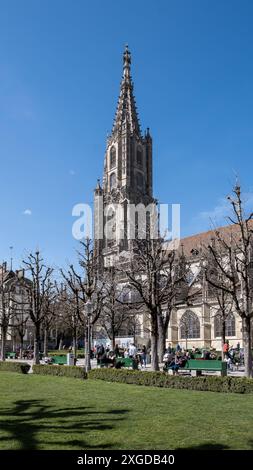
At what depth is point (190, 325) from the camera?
62.3 m

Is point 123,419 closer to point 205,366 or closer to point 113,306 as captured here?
point 205,366

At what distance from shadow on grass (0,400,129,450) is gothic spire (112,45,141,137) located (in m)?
90.2

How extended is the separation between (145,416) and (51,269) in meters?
31.1

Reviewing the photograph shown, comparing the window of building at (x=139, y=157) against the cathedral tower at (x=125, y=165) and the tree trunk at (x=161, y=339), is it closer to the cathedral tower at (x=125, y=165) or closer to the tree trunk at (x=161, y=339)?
the cathedral tower at (x=125, y=165)

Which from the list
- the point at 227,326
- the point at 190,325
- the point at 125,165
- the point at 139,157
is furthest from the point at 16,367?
the point at 139,157

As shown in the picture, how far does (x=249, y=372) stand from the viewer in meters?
20.0

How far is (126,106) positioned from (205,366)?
290ft

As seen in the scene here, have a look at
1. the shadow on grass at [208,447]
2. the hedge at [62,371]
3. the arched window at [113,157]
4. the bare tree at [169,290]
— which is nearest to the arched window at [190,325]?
the bare tree at [169,290]

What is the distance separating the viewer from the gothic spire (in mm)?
101500

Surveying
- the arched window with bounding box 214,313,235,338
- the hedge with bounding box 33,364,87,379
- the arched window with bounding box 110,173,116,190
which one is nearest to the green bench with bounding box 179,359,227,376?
the hedge with bounding box 33,364,87,379

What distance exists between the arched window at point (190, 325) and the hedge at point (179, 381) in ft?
128

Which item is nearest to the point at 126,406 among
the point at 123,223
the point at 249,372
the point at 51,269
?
the point at 249,372

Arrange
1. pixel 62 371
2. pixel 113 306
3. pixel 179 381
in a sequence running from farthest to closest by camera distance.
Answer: pixel 113 306 → pixel 62 371 → pixel 179 381

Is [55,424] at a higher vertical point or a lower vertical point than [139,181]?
lower
